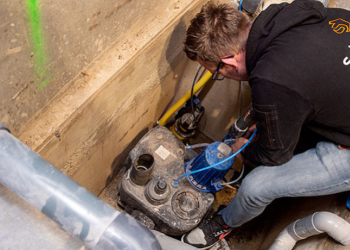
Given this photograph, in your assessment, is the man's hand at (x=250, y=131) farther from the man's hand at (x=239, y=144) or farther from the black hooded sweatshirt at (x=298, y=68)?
the black hooded sweatshirt at (x=298, y=68)

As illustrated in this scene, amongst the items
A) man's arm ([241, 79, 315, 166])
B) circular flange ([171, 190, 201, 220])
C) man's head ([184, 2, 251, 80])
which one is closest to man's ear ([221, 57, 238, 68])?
man's head ([184, 2, 251, 80])

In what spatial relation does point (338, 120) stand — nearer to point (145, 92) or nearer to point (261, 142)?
point (261, 142)

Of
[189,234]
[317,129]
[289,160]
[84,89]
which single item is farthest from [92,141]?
[317,129]

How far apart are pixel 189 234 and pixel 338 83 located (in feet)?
3.89

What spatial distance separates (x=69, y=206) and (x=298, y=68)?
94 cm

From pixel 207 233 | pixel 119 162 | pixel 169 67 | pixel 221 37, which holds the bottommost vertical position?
pixel 207 233

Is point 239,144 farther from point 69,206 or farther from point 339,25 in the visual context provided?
point 69,206

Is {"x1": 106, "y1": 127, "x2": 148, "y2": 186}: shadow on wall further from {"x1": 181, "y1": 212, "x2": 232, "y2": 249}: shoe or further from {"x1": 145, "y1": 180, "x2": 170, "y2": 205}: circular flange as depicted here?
{"x1": 181, "y1": 212, "x2": 232, "y2": 249}: shoe

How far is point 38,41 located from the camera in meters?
0.99

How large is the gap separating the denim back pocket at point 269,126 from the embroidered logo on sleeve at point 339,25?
39cm

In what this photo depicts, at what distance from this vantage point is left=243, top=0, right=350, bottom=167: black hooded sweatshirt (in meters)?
1.14

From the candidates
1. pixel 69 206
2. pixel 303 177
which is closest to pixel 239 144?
pixel 303 177

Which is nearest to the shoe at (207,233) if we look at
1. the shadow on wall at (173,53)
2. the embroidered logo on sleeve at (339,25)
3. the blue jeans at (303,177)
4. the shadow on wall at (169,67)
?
the blue jeans at (303,177)

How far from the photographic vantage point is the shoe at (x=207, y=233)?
1.86 m
